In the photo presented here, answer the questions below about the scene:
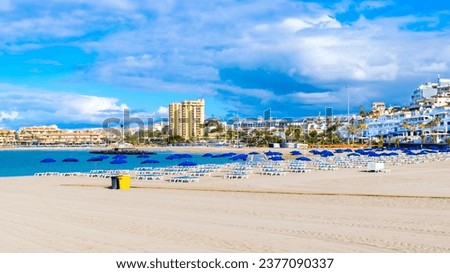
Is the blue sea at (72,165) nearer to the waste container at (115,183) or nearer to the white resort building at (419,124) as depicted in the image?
the waste container at (115,183)

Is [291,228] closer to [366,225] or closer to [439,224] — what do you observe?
[366,225]

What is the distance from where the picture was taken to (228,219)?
12.2 metres

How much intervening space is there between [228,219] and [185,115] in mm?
176854

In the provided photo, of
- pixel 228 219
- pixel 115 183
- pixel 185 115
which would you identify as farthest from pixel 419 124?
pixel 185 115

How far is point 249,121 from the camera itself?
609 ft

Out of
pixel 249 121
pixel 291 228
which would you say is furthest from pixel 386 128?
pixel 291 228

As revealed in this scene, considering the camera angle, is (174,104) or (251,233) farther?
(174,104)

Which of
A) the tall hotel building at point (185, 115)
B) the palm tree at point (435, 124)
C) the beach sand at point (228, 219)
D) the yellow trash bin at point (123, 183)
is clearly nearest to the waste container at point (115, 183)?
the yellow trash bin at point (123, 183)

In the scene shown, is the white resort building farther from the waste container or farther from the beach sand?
the beach sand

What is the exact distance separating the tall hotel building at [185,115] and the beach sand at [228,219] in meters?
163

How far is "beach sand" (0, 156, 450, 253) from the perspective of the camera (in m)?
9.00

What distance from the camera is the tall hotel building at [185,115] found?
7259 inches

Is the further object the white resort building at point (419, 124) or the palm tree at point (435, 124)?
the white resort building at point (419, 124)
